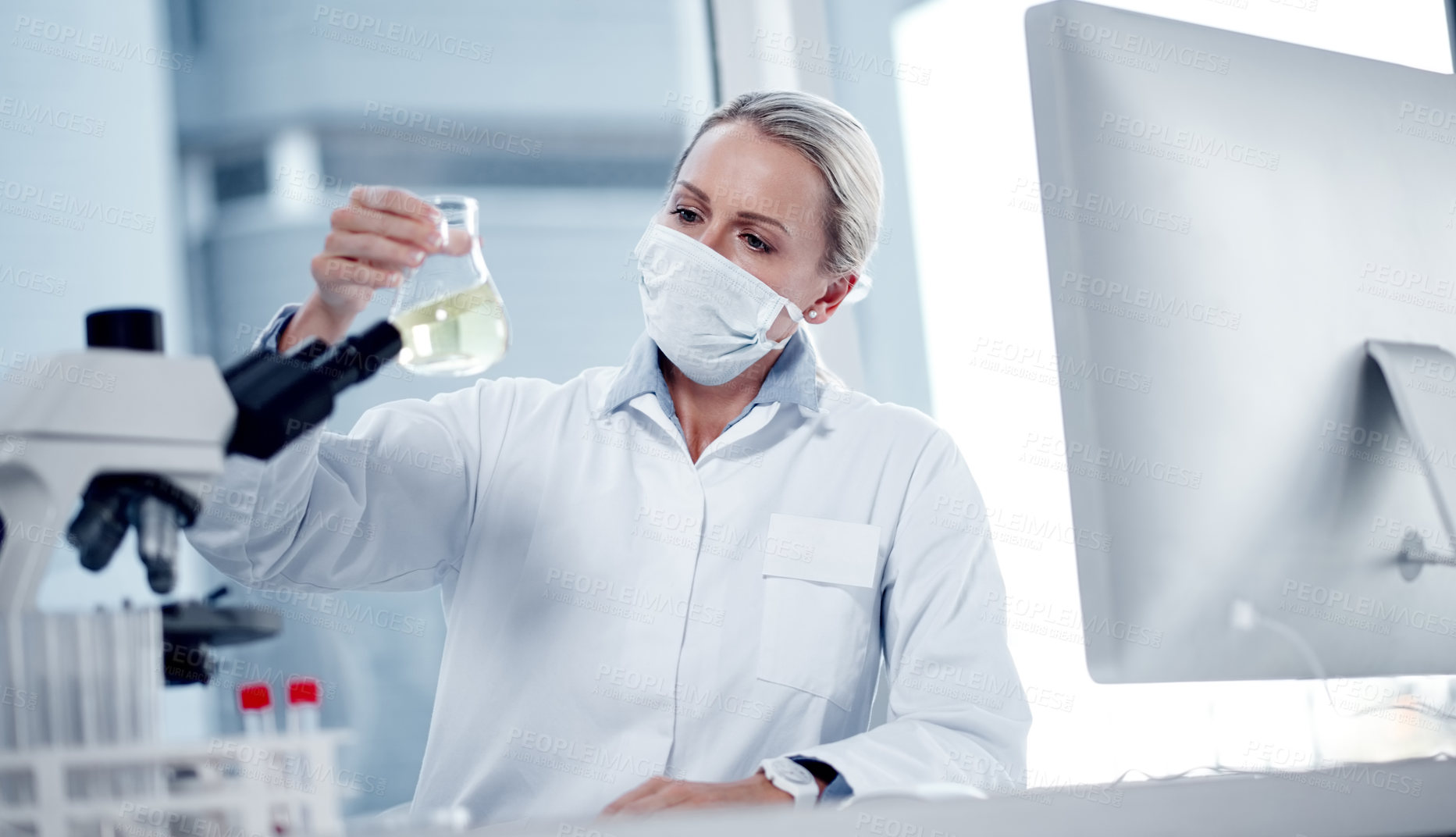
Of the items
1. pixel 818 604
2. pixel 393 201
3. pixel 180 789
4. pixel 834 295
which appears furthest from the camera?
pixel 834 295

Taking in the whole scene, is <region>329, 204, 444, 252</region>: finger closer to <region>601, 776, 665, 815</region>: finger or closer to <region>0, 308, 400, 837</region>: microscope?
<region>0, 308, 400, 837</region>: microscope

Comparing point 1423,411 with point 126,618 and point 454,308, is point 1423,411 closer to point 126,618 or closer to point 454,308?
point 454,308

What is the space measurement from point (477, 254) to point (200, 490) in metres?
0.49

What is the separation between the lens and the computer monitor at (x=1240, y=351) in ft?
2.94

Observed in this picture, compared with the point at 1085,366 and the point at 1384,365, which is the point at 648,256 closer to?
the point at 1085,366

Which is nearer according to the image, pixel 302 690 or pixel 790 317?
pixel 302 690

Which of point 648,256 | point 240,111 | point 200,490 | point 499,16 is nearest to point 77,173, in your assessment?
point 240,111

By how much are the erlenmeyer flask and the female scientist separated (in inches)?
10.9

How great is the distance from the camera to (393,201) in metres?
0.94

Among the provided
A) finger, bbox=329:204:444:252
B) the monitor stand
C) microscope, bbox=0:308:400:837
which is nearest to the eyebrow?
finger, bbox=329:204:444:252

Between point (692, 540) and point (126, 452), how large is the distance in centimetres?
86

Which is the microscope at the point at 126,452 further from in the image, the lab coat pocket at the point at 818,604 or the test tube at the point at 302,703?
the lab coat pocket at the point at 818,604

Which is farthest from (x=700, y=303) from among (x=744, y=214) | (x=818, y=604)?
(x=818, y=604)

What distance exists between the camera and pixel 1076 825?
1.83ft
